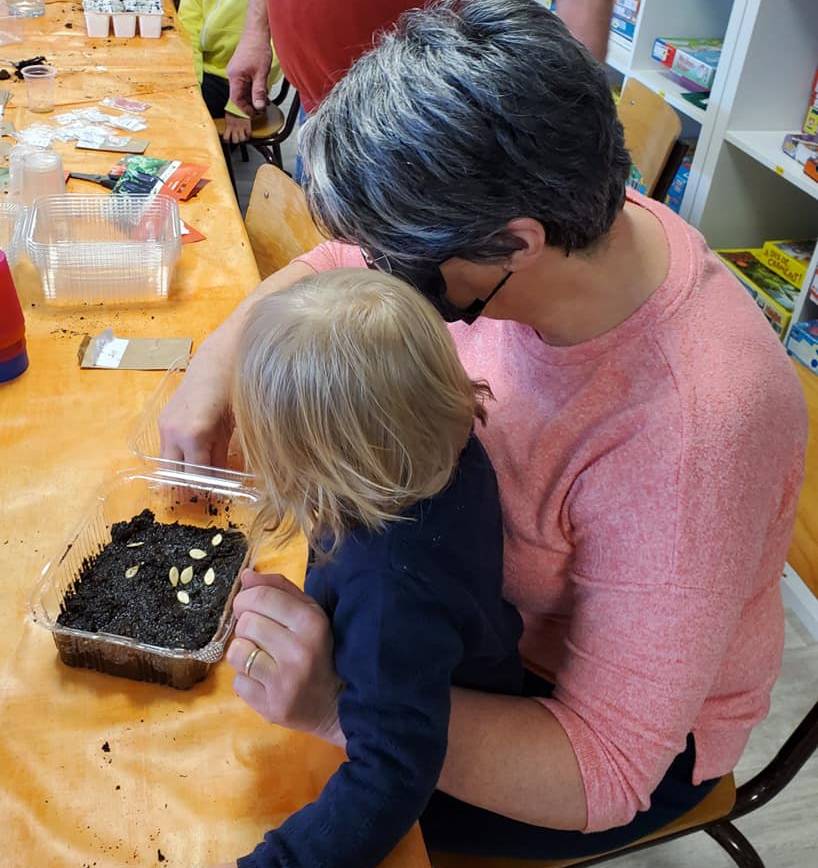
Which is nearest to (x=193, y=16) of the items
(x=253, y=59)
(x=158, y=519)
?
(x=253, y=59)

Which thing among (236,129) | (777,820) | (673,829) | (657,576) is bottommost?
(777,820)

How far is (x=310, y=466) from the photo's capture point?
2.54 feet

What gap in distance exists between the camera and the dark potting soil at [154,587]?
86 centimetres

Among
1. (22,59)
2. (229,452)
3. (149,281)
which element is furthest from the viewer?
(22,59)

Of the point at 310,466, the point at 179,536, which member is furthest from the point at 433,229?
the point at 179,536

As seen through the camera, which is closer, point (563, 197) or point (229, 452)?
point (563, 197)

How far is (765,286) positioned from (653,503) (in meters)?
1.96

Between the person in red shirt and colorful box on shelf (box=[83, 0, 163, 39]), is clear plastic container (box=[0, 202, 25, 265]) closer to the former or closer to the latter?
the person in red shirt

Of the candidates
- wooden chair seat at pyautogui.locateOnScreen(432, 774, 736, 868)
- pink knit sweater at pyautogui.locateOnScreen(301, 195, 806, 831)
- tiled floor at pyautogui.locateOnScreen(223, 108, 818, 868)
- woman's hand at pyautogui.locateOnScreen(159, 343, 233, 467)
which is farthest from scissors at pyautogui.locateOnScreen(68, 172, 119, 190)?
wooden chair seat at pyautogui.locateOnScreen(432, 774, 736, 868)

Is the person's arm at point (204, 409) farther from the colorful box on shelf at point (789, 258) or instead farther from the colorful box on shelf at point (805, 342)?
the colorful box on shelf at point (789, 258)

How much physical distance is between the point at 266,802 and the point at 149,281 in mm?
1001

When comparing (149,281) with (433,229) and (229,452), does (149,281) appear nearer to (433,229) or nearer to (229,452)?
(229,452)

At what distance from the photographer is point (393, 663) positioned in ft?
2.45

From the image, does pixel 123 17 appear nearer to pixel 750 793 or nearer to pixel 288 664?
pixel 288 664
